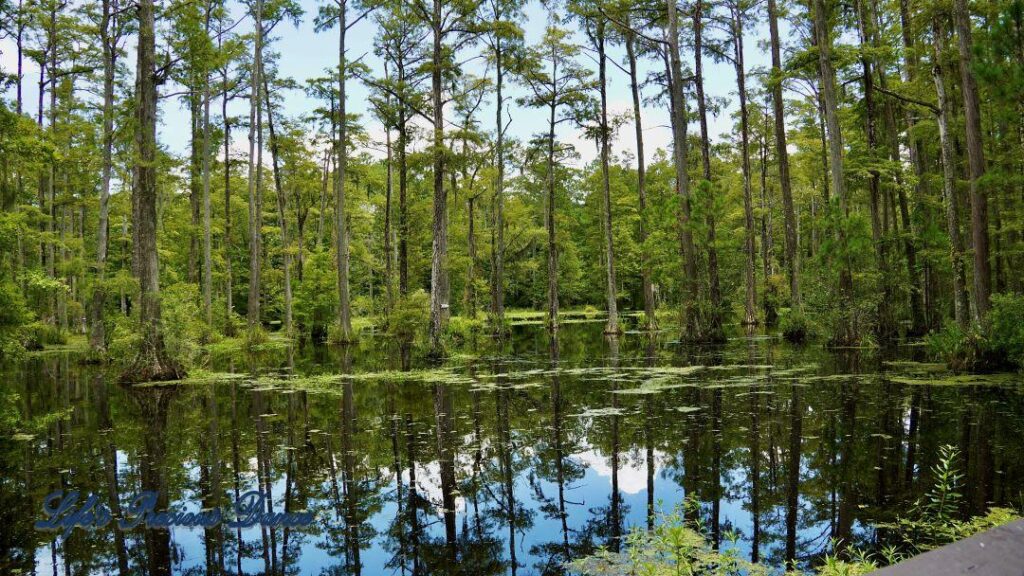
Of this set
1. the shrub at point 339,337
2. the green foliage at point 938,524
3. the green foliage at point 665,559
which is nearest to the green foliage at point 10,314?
the green foliage at point 665,559

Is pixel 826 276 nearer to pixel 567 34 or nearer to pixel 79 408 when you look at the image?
pixel 567 34

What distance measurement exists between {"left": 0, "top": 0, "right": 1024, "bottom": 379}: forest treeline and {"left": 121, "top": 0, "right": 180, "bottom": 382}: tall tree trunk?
0.18 feet

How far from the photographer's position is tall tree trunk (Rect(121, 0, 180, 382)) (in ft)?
42.0

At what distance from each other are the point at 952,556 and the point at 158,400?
38.5 ft

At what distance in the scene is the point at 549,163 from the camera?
85.7 feet

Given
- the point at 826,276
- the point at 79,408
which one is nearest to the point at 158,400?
the point at 79,408

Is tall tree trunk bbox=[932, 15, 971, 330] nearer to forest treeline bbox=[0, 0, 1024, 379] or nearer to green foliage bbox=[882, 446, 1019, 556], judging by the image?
forest treeline bbox=[0, 0, 1024, 379]

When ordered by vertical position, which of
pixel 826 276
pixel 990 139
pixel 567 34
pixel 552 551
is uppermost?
pixel 567 34

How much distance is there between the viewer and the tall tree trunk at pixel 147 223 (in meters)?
12.8

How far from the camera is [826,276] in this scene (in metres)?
15.6

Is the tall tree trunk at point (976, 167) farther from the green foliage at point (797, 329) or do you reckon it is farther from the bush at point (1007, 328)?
the green foliage at point (797, 329)

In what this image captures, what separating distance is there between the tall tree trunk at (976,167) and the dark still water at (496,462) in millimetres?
1651

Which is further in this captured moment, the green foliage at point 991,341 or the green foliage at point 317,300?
the green foliage at point 317,300

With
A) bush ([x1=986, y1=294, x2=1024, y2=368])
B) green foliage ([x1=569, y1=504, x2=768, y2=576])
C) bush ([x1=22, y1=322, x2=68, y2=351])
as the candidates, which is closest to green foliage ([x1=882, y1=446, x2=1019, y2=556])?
green foliage ([x1=569, y1=504, x2=768, y2=576])
